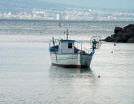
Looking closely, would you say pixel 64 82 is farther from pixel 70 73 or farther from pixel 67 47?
pixel 67 47

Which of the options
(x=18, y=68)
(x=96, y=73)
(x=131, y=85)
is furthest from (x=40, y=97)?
(x=18, y=68)

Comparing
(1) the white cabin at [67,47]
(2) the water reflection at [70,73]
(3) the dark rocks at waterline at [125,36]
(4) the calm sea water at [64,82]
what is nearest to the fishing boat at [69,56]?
(1) the white cabin at [67,47]

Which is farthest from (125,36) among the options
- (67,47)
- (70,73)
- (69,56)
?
(70,73)

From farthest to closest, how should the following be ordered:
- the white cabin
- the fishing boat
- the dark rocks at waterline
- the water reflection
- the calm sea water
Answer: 1. the dark rocks at waterline
2. the white cabin
3. the fishing boat
4. the water reflection
5. the calm sea water

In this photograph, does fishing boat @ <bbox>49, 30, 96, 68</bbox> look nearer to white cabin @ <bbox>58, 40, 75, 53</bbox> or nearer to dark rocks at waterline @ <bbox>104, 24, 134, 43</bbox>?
white cabin @ <bbox>58, 40, 75, 53</bbox>

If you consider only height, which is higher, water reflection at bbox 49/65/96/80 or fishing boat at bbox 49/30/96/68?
fishing boat at bbox 49/30/96/68

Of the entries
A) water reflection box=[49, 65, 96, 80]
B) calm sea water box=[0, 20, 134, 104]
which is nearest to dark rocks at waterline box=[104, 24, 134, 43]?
calm sea water box=[0, 20, 134, 104]

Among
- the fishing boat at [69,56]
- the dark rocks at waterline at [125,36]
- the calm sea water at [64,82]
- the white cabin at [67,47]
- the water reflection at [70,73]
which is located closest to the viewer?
the calm sea water at [64,82]

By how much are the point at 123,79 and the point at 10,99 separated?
9.66 metres

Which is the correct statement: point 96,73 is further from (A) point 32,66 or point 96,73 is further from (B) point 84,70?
(A) point 32,66

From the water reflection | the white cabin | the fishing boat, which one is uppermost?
the white cabin

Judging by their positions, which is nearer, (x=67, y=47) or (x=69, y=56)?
(x=69, y=56)

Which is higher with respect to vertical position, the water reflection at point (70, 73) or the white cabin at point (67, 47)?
the white cabin at point (67, 47)

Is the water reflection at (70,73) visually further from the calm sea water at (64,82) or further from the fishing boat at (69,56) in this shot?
the fishing boat at (69,56)
